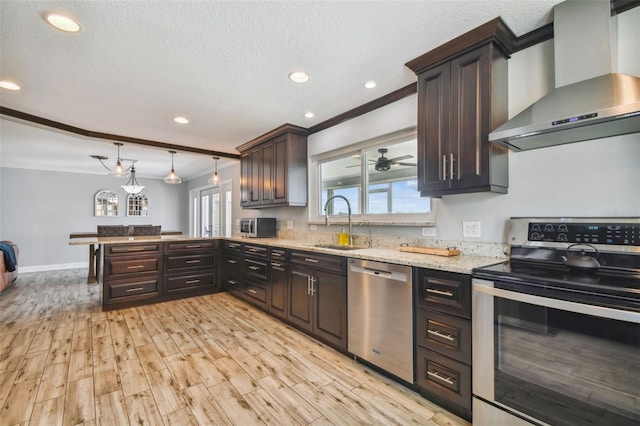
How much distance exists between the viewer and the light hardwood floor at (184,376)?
1759 millimetres

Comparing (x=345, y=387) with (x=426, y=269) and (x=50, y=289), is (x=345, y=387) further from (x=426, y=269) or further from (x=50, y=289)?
(x=50, y=289)

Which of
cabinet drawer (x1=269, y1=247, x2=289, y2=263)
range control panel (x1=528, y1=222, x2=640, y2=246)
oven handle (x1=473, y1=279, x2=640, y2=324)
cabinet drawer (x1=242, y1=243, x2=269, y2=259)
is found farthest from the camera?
cabinet drawer (x1=242, y1=243, x2=269, y2=259)

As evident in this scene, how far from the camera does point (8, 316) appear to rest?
3514 millimetres

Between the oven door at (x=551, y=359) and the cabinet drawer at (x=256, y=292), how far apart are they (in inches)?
98.4

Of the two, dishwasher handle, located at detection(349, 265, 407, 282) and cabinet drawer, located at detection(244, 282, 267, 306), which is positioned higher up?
dishwasher handle, located at detection(349, 265, 407, 282)

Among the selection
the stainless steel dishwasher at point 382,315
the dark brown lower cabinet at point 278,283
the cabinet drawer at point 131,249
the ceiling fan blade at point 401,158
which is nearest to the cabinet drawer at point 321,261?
the stainless steel dishwasher at point 382,315

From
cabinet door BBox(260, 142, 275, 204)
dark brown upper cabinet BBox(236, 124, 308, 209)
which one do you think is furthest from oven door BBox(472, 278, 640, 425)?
cabinet door BBox(260, 142, 275, 204)

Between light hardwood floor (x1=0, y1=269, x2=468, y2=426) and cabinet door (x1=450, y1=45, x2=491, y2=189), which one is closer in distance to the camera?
light hardwood floor (x1=0, y1=269, x2=468, y2=426)

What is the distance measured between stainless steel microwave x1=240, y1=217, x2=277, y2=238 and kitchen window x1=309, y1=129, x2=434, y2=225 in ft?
2.82

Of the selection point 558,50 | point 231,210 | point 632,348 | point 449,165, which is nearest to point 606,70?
point 558,50

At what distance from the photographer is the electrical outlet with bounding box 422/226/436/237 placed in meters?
2.48

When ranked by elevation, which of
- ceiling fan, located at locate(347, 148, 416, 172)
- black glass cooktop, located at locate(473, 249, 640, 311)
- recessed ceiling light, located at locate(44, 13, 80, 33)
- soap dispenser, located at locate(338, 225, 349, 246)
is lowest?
black glass cooktop, located at locate(473, 249, 640, 311)

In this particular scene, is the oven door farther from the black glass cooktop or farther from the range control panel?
the range control panel

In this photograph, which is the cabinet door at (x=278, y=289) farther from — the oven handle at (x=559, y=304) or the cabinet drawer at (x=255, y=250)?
the oven handle at (x=559, y=304)
